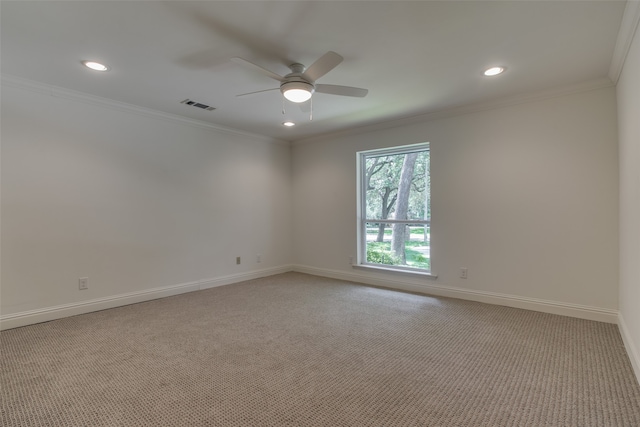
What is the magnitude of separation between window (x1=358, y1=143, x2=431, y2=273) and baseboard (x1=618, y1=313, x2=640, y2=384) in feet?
6.21

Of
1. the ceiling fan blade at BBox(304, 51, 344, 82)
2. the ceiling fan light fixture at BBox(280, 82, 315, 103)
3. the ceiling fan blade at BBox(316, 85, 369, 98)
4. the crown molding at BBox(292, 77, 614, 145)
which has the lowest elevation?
the ceiling fan light fixture at BBox(280, 82, 315, 103)

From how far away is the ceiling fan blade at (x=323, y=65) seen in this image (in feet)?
6.93

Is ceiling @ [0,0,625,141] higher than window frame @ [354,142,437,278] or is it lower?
higher

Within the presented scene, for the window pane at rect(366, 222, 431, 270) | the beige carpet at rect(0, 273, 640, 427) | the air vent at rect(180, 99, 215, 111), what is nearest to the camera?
the beige carpet at rect(0, 273, 640, 427)

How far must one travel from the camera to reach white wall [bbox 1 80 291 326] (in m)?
3.01

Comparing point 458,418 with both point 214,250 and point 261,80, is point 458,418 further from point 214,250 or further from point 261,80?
point 214,250

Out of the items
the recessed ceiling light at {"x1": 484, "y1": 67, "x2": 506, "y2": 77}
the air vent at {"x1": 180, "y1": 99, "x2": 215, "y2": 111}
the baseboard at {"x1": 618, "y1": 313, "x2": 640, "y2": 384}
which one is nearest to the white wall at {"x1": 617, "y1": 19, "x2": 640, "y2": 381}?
the baseboard at {"x1": 618, "y1": 313, "x2": 640, "y2": 384}

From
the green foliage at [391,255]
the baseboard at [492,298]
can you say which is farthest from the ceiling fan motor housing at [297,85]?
the baseboard at [492,298]

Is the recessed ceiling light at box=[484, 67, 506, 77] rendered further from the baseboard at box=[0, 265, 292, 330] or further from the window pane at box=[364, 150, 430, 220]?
the baseboard at box=[0, 265, 292, 330]

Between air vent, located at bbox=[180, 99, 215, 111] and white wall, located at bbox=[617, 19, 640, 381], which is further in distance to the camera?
air vent, located at bbox=[180, 99, 215, 111]

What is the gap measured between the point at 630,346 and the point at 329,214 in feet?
12.2

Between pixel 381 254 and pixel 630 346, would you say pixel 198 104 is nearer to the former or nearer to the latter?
pixel 381 254

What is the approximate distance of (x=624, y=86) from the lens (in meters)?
2.54

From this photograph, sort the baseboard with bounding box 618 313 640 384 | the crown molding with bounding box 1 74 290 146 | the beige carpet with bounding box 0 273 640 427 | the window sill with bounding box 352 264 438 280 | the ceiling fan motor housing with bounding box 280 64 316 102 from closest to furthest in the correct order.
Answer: the beige carpet with bounding box 0 273 640 427
the baseboard with bounding box 618 313 640 384
the ceiling fan motor housing with bounding box 280 64 316 102
the crown molding with bounding box 1 74 290 146
the window sill with bounding box 352 264 438 280
